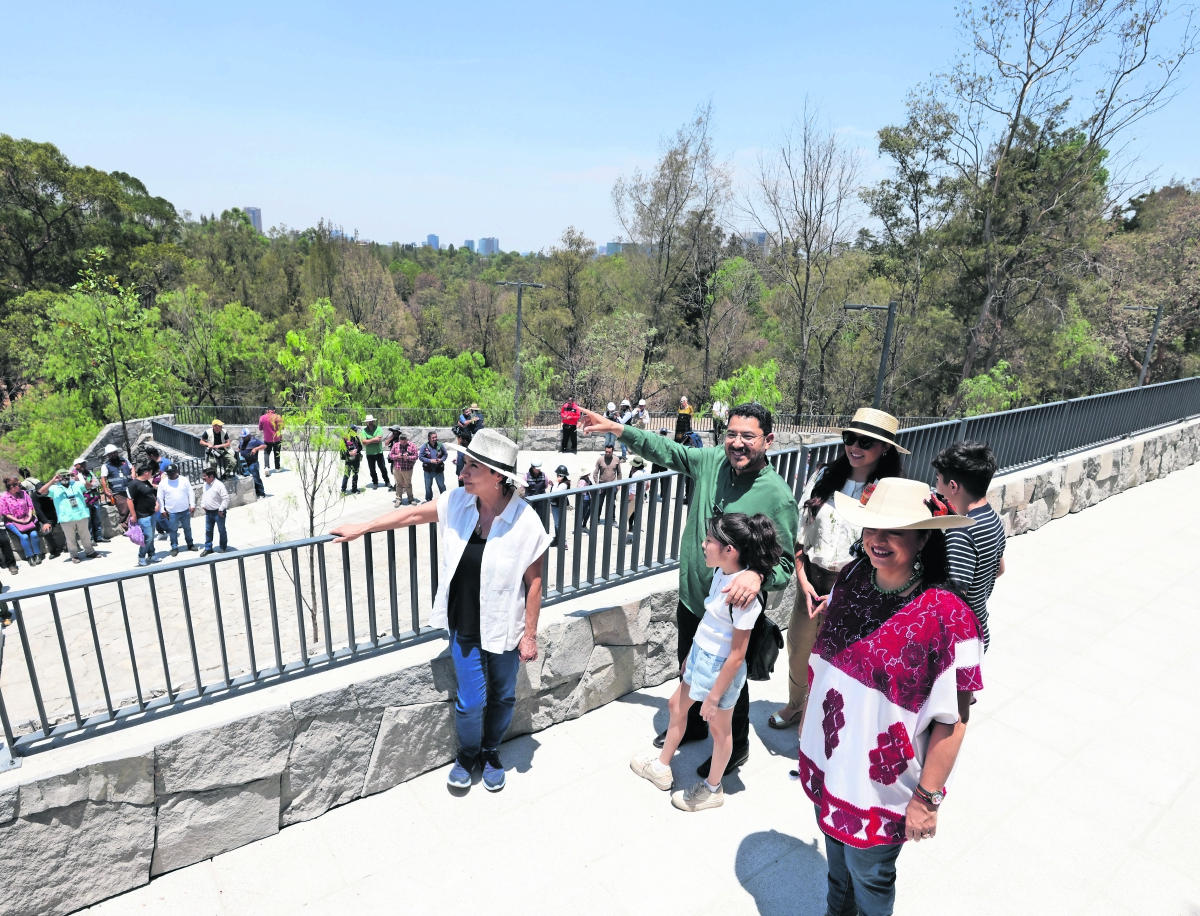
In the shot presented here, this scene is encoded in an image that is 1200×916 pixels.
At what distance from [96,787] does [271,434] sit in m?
14.4

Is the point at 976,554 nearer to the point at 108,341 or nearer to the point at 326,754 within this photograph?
the point at 326,754

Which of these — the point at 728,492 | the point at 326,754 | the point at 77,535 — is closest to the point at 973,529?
the point at 728,492

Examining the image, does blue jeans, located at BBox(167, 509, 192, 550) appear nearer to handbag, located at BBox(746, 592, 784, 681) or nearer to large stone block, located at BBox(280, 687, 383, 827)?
large stone block, located at BBox(280, 687, 383, 827)

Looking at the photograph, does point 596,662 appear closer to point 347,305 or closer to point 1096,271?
point 1096,271

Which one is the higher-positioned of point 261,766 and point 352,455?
point 261,766

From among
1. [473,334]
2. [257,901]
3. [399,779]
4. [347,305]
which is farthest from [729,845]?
[473,334]

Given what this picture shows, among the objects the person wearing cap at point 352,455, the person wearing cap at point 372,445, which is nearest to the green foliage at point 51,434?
the person wearing cap at point 372,445

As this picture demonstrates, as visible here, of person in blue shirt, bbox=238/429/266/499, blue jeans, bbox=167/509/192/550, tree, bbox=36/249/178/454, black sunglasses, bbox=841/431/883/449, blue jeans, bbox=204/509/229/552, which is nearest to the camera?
black sunglasses, bbox=841/431/883/449

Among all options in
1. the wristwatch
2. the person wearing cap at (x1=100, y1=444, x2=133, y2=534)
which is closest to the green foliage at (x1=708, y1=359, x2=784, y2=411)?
the person wearing cap at (x1=100, y1=444, x2=133, y2=534)

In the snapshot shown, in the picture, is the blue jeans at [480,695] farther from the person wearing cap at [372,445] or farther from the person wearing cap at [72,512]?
the person wearing cap at [372,445]

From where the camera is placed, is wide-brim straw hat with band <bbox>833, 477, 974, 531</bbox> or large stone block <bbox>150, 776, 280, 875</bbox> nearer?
wide-brim straw hat with band <bbox>833, 477, 974, 531</bbox>

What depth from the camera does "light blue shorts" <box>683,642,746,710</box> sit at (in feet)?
9.79

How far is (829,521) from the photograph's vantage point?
3443mm

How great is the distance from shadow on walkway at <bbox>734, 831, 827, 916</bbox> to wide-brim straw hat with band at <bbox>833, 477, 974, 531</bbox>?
1.78 metres
